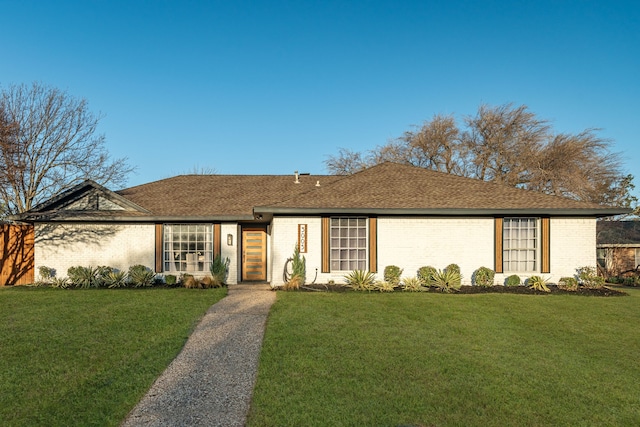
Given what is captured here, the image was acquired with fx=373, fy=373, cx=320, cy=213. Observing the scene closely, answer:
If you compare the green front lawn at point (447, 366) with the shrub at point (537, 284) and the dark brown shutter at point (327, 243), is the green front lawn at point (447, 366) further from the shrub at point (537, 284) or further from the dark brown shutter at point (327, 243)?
the dark brown shutter at point (327, 243)

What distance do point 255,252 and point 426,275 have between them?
666 centimetres

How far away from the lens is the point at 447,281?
475 inches

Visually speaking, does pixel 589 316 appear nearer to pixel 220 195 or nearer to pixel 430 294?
pixel 430 294

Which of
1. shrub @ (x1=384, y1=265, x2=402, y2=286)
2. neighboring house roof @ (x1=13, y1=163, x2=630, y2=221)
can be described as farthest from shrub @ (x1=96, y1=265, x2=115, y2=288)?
shrub @ (x1=384, y1=265, x2=402, y2=286)

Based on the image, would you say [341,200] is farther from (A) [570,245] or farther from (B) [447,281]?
(A) [570,245]

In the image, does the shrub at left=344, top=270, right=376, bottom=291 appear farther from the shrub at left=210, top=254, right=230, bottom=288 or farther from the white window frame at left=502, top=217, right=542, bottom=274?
the white window frame at left=502, top=217, right=542, bottom=274

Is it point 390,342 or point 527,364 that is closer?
point 527,364

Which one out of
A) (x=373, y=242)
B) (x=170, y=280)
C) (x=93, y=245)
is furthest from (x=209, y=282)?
(x=373, y=242)

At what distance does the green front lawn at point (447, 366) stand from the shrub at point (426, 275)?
2.77 meters

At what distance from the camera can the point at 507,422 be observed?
402cm

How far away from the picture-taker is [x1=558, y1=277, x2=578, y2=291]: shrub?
40.0ft

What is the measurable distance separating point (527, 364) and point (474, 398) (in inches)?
68.6

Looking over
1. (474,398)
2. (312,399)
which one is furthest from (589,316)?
(312,399)

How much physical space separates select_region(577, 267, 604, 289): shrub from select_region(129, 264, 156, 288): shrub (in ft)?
49.0
